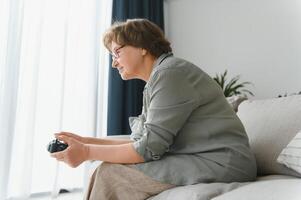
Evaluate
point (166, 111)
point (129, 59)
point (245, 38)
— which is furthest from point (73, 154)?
point (245, 38)

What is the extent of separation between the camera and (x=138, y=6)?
2.82 m

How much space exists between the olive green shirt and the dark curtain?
4.92ft

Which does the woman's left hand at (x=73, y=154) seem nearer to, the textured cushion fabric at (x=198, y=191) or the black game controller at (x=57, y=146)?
the black game controller at (x=57, y=146)

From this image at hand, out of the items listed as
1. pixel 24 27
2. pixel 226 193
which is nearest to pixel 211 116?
pixel 226 193

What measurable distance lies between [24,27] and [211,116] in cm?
154

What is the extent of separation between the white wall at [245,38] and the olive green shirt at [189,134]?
5.44 feet

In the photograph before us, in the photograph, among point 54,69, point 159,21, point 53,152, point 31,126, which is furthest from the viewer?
point 159,21

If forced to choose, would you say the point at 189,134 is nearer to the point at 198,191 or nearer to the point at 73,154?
the point at 198,191

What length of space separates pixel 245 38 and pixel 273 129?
1714 mm

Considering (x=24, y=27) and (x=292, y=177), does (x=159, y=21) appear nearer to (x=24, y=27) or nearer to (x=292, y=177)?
(x=24, y=27)

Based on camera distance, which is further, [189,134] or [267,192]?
[189,134]

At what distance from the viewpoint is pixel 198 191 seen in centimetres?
83

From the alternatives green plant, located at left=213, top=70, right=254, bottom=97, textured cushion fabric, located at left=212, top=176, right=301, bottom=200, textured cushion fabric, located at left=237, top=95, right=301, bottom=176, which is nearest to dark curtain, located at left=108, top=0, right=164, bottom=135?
green plant, located at left=213, top=70, right=254, bottom=97

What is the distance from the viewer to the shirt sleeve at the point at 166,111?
3.05 feet
